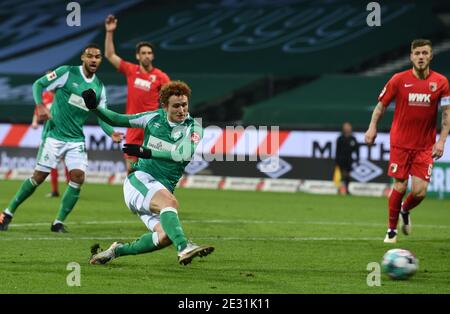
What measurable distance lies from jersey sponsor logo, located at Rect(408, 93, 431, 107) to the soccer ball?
3.77 meters

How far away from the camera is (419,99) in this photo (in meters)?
13.3

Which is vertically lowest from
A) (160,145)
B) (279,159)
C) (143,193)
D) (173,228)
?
(173,228)

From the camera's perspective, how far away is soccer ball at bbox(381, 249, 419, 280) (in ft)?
32.3

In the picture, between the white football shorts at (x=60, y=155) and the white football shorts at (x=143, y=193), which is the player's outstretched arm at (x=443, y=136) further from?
the white football shorts at (x=60, y=155)

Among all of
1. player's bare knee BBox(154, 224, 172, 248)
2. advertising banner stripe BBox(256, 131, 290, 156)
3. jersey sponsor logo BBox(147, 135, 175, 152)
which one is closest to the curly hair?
jersey sponsor logo BBox(147, 135, 175, 152)

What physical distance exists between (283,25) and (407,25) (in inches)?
172

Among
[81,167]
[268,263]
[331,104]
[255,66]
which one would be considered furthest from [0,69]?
[268,263]

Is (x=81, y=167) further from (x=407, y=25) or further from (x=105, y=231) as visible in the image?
(x=407, y=25)

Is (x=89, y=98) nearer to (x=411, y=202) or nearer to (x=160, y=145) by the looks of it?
(x=160, y=145)

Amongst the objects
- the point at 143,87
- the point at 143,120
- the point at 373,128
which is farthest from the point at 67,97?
the point at 373,128

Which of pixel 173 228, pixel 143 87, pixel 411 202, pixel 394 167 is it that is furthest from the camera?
pixel 143 87

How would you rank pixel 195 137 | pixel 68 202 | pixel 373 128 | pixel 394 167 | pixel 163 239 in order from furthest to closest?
pixel 68 202, pixel 394 167, pixel 373 128, pixel 195 137, pixel 163 239

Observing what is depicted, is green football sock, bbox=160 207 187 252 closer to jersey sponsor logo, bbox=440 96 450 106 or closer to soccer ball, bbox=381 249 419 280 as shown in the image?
soccer ball, bbox=381 249 419 280

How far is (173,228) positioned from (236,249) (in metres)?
2.79
